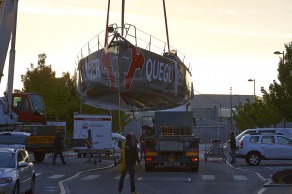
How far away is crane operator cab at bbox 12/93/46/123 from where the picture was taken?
39.9 meters

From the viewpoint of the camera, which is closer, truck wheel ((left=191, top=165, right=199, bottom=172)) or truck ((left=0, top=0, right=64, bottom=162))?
truck ((left=0, top=0, right=64, bottom=162))

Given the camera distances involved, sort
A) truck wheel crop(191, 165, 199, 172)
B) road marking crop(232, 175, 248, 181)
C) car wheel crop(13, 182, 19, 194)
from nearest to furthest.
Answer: car wheel crop(13, 182, 19, 194)
road marking crop(232, 175, 248, 181)
truck wheel crop(191, 165, 199, 172)

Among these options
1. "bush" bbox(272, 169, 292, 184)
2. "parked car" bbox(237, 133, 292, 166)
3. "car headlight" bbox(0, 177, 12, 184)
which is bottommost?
"bush" bbox(272, 169, 292, 184)

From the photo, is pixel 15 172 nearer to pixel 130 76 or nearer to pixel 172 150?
pixel 130 76

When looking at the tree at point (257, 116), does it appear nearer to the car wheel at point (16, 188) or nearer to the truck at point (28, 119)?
the truck at point (28, 119)

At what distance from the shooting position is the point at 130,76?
93.6 feet

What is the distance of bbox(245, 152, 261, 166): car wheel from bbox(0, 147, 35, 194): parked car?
21428 millimetres

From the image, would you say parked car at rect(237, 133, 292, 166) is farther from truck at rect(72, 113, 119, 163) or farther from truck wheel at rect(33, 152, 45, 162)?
truck wheel at rect(33, 152, 45, 162)

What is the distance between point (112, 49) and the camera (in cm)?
2906

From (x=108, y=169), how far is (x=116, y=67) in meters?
7.18

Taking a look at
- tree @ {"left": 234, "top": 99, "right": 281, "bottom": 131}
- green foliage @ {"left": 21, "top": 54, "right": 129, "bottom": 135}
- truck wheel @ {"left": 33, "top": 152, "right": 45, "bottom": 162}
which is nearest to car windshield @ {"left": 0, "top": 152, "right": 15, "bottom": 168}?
truck wheel @ {"left": 33, "top": 152, "right": 45, "bottom": 162}

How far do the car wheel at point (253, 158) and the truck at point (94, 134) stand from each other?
7.36 meters

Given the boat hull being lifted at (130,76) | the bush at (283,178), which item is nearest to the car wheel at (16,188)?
the bush at (283,178)

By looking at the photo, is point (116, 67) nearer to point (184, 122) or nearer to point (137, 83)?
point (137, 83)
